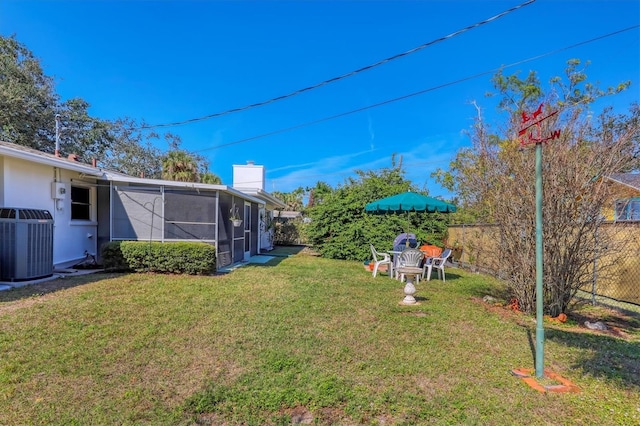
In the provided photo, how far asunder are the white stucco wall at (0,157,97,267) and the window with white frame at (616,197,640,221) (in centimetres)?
1156

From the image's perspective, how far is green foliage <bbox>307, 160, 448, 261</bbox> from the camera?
43.4ft

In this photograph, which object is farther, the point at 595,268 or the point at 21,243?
the point at 21,243

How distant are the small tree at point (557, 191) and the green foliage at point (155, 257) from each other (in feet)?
22.0

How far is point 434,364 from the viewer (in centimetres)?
353

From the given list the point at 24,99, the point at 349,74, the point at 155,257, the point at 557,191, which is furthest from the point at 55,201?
the point at 24,99

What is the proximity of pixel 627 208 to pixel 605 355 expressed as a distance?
2.70 meters

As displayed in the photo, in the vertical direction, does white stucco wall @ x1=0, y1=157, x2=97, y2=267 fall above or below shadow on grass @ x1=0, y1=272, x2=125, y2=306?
above

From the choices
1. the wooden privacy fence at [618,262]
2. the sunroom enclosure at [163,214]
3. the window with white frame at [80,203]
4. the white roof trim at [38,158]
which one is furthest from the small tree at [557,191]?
the window with white frame at [80,203]

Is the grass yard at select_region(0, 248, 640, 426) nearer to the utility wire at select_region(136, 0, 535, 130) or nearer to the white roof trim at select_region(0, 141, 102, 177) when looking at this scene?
the white roof trim at select_region(0, 141, 102, 177)

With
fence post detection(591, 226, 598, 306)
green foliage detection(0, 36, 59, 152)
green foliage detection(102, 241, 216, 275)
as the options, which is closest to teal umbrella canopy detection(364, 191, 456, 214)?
fence post detection(591, 226, 598, 306)

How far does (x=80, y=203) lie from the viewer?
942cm

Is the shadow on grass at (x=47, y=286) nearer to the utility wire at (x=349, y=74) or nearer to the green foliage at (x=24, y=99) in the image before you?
the utility wire at (x=349, y=74)

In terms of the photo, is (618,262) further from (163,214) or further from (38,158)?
(38,158)

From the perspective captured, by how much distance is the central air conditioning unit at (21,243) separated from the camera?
21.1ft
